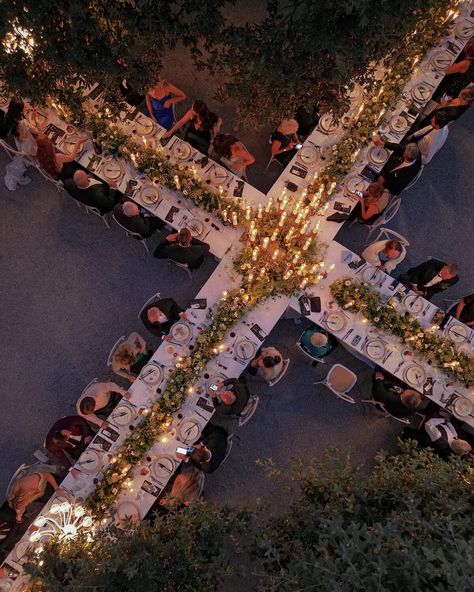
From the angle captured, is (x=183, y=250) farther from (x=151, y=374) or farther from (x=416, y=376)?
(x=416, y=376)

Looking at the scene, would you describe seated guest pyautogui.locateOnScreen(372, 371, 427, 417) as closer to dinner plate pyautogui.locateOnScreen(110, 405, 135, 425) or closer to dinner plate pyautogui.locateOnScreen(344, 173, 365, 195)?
dinner plate pyautogui.locateOnScreen(344, 173, 365, 195)

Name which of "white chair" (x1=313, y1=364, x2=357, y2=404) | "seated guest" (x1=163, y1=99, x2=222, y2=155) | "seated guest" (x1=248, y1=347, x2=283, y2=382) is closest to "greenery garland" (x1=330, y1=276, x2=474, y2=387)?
"white chair" (x1=313, y1=364, x2=357, y2=404)

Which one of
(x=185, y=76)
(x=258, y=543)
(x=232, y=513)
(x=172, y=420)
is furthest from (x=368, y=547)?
(x=185, y=76)

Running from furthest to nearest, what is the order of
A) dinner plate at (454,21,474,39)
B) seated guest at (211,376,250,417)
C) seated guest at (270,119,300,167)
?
dinner plate at (454,21,474,39) < seated guest at (270,119,300,167) < seated guest at (211,376,250,417)

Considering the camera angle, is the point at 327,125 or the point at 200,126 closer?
the point at 327,125

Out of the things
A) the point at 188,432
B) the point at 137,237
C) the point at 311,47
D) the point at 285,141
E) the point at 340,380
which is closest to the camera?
the point at 311,47

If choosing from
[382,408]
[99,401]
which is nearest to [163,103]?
[99,401]

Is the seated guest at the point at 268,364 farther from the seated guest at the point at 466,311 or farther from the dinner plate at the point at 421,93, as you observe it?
the dinner plate at the point at 421,93
